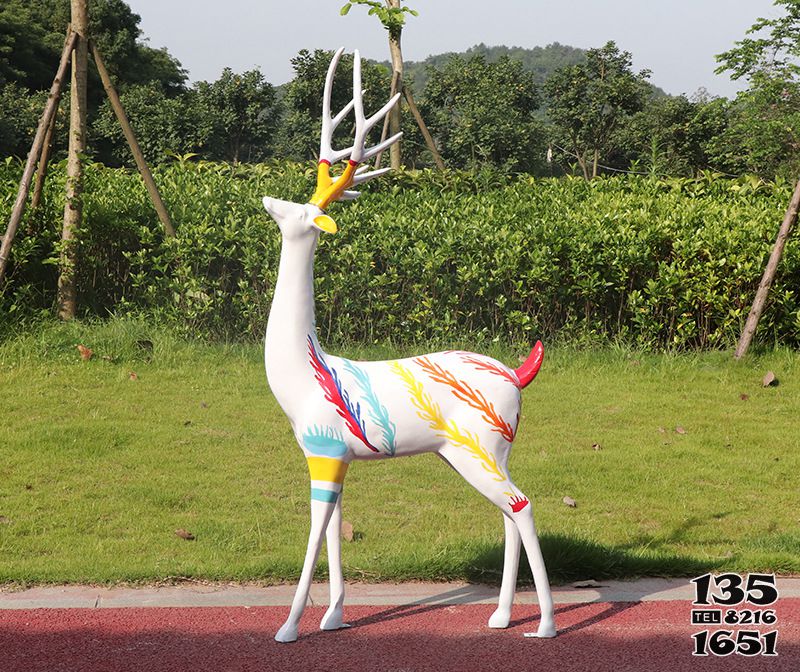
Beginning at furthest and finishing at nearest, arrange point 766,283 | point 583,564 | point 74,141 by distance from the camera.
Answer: point 74,141 < point 766,283 < point 583,564

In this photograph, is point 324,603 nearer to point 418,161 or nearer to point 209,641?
point 209,641

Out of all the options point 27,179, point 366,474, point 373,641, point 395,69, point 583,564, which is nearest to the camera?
point 373,641

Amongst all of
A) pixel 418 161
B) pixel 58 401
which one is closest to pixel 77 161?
pixel 58 401

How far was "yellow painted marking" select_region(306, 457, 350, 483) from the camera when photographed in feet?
14.7

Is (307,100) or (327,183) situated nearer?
(327,183)

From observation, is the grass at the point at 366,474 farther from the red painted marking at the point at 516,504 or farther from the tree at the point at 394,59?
the tree at the point at 394,59

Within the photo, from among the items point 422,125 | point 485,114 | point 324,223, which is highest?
point 485,114

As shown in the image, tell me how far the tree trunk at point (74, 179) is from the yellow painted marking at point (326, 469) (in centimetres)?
573

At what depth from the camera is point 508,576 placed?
471 cm

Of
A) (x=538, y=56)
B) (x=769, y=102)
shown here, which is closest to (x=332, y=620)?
(x=769, y=102)

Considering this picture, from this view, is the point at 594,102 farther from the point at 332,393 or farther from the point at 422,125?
the point at 332,393

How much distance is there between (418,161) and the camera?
1515 inches

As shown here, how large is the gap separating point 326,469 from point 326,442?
Result: 0.39 ft

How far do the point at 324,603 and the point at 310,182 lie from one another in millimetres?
6348
